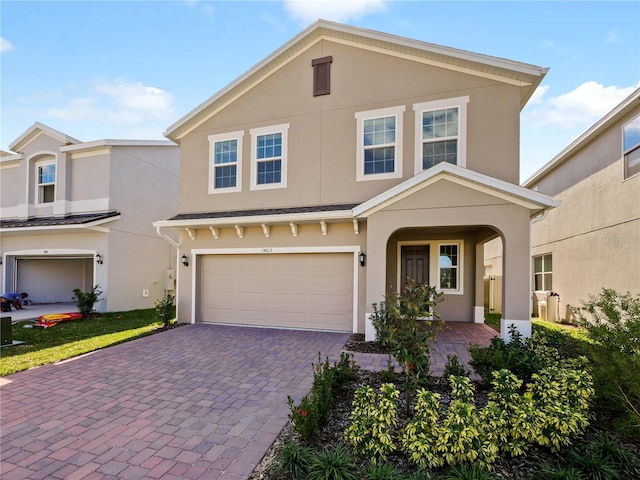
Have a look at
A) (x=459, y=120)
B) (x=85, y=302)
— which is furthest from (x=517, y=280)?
(x=85, y=302)

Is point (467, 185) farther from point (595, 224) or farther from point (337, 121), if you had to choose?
point (595, 224)

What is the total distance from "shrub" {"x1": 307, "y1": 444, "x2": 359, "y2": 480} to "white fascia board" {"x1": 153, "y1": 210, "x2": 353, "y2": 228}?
227 inches

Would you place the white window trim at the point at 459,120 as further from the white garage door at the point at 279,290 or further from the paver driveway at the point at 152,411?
the paver driveway at the point at 152,411

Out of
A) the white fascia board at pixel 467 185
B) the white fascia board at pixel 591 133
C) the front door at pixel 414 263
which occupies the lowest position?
the front door at pixel 414 263

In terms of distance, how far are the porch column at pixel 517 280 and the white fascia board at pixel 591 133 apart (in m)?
5.57

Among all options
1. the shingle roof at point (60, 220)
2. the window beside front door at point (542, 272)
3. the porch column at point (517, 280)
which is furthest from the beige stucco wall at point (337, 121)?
the window beside front door at point (542, 272)

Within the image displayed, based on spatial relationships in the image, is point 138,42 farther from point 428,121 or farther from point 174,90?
point 428,121

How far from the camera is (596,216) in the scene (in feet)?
32.1

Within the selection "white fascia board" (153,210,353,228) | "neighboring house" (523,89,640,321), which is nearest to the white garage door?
"white fascia board" (153,210,353,228)

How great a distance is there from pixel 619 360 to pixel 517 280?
10.9ft

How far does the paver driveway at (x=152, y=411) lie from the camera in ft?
10.1

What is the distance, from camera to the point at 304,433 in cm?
322

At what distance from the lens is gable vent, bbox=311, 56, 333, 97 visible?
901 centimetres

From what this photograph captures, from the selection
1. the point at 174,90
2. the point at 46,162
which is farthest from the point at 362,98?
the point at 46,162
